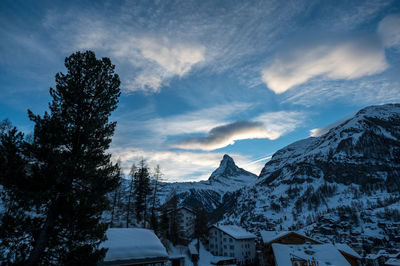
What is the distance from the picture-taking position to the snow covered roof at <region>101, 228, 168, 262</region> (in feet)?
40.3

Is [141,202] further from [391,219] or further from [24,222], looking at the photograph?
[391,219]

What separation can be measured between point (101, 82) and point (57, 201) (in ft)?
22.8

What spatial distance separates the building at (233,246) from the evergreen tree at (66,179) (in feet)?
180

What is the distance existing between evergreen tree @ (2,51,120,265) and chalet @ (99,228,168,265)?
2521 mm

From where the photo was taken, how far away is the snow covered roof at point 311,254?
91.3ft

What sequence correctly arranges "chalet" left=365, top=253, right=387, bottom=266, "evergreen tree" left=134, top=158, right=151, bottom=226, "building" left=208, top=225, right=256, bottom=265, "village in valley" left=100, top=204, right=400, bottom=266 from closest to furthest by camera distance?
"village in valley" left=100, top=204, right=400, bottom=266, "evergreen tree" left=134, top=158, right=151, bottom=226, "chalet" left=365, top=253, right=387, bottom=266, "building" left=208, top=225, right=256, bottom=265

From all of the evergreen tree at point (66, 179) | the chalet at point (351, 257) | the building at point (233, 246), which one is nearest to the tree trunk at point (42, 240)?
the evergreen tree at point (66, 179)

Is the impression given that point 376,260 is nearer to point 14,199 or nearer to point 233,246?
point 233,246

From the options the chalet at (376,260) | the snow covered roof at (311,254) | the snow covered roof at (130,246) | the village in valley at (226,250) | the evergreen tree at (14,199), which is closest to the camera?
the evergreen tree at (14,199)

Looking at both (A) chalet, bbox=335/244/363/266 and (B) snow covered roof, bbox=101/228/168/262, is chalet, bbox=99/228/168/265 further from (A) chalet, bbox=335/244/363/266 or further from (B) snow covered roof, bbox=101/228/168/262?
(A) chalet, bbox=335/244/363/266

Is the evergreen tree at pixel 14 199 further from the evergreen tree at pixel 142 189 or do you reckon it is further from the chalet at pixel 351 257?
the chalet at pixel 351 257

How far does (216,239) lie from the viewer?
206 feet

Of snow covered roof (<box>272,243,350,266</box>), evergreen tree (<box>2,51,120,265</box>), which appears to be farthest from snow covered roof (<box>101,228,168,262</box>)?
snow covered roof (<box>272,243,350,266</box>)

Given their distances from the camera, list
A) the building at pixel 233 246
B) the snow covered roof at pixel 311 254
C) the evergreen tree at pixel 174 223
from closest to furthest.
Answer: the snow covered roof at pixel 311 254
the evergreen tree at pixel 174 223
the building at pixel 233 246
